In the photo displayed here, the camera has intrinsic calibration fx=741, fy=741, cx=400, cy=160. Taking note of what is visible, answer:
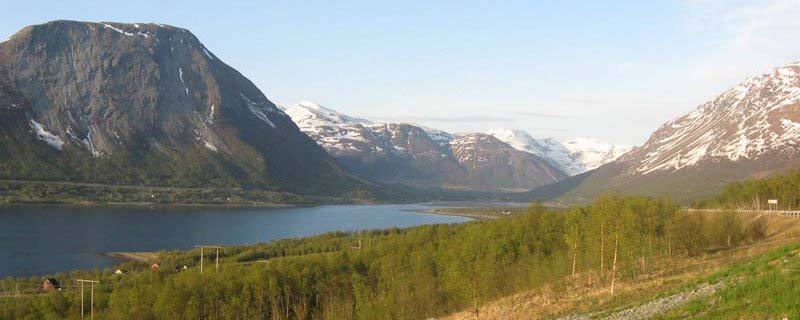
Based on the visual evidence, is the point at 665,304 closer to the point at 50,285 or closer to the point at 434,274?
the point at 434,274

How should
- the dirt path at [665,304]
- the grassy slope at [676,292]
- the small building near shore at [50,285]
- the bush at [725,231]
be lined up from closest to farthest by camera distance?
the grassy slope at [676,292] → the dirt path at [665,304] → the bush at [725,231] → the small building near shore at [50,285]

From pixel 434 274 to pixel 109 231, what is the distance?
10046cm

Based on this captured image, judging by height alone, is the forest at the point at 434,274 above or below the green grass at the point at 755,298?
below

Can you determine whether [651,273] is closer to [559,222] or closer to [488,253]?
[488,253]

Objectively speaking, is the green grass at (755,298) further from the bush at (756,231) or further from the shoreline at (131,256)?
the shoreline at (131,256)

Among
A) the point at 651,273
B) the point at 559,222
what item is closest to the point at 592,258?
the point at 651,273

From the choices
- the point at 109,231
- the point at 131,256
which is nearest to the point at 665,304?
the point at 131,256

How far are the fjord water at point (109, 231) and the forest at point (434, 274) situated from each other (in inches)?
1168

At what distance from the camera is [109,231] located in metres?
142

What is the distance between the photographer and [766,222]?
6750cm

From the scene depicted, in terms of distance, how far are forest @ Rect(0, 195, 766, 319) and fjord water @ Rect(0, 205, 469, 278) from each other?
29.7 meters

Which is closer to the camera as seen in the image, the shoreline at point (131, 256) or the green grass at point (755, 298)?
the green grass at point (755, 298)

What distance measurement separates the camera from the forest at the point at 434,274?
4447cm

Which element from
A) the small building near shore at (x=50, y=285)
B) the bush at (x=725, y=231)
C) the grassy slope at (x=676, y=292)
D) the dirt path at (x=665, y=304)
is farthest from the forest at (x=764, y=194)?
the small building near shore at (x=50, y=285)
